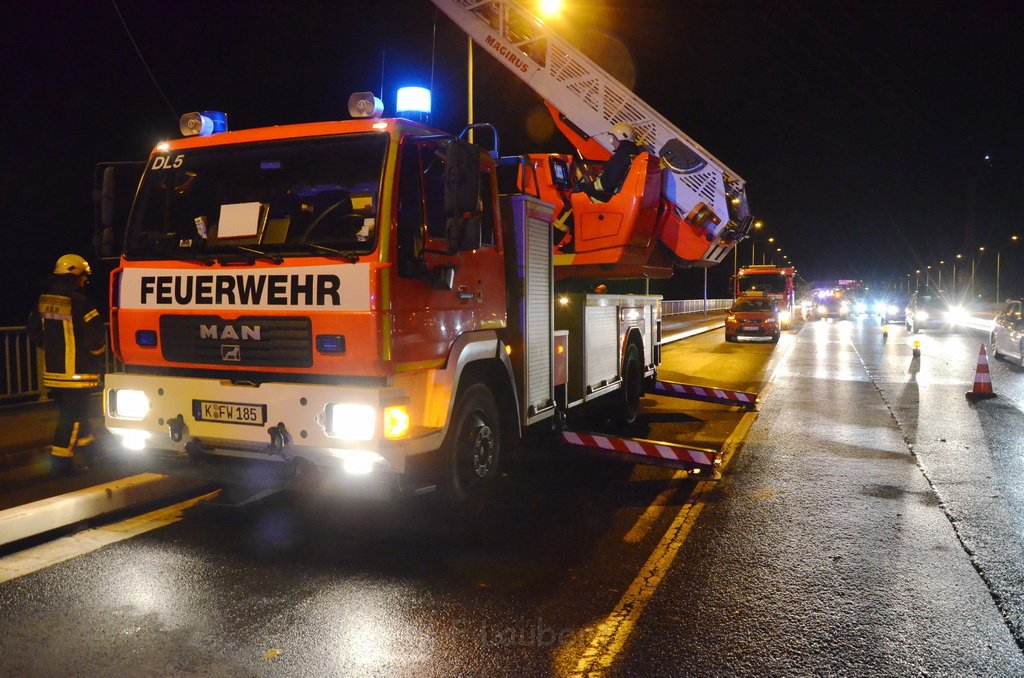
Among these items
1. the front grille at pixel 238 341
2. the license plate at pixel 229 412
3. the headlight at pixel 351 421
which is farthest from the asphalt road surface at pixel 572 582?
the front grille at pixel 238 341

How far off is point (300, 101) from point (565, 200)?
1797cm

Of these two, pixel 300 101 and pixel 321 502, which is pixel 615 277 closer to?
pixel 321 502

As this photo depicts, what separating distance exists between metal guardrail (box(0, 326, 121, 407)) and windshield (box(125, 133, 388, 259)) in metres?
5.10

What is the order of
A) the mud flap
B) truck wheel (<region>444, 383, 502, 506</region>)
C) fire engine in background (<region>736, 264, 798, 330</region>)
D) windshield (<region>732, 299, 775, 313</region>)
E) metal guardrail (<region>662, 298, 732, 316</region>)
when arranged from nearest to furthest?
truck wheel (<region>444, 383, 502, 506</region>) → the mud flap → windshield (<region>732, 299, 775, 313</region>) → fire engine in background (<region>736, 264, 798, 330</region>) → metal guardrail (<region>662, 298, 732, 316</region>)

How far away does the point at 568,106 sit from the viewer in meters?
14.4

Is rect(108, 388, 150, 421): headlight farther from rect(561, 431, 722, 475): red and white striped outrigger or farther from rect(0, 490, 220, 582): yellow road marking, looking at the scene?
rect(561, 431, 722, 475): red and white striped outrigger

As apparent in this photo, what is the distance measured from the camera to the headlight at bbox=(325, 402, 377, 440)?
4574mm

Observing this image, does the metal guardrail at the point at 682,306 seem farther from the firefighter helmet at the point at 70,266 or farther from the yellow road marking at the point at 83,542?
the yellow road marking at the point at 83,542

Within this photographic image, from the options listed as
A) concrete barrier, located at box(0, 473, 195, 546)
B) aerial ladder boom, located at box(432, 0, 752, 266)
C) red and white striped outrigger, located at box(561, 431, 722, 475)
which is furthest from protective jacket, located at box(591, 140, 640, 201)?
concrete barrier, located at box(0, 473, 195, 546)

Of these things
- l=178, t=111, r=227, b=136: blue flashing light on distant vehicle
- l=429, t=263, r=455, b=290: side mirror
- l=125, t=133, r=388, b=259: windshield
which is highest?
l=178, t=111, r=227, b=136: blue flashing light on distant vehicle

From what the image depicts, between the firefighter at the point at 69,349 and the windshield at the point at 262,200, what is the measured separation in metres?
1.64

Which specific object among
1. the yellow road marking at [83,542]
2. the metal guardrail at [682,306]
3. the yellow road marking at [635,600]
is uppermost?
the metal guardrail at [682,306]

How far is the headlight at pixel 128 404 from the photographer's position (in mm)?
5227

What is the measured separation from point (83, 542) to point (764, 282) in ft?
114
